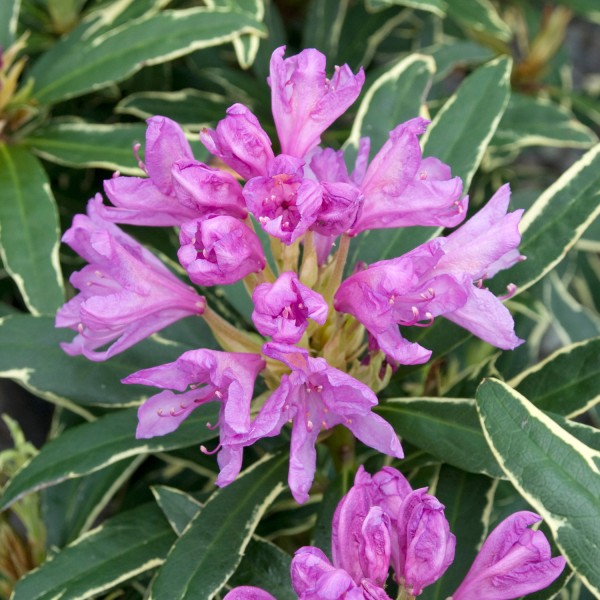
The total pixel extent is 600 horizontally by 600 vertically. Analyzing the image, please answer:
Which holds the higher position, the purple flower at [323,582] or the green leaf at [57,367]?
the purple flower at [323,582]

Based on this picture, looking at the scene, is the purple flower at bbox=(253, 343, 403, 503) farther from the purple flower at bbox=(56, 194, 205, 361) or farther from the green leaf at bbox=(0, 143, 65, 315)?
the green leaf at bbox=(0, 143, 65, 315)

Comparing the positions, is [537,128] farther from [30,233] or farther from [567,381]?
[30,233]

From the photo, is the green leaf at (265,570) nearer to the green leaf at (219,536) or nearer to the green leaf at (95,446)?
the green leaf at (219,536)

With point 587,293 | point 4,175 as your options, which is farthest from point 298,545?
point 587,293

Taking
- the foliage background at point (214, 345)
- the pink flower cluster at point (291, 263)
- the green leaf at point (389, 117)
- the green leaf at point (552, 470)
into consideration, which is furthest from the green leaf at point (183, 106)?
the green leaf at point (552, 470)

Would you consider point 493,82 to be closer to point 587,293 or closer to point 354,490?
point 354,490

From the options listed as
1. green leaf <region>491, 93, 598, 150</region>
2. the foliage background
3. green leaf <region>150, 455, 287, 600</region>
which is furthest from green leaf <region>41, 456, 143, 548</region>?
green leaf <region>491, 93, 598, 150</region>

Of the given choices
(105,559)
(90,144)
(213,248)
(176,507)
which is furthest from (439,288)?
(90,144)
